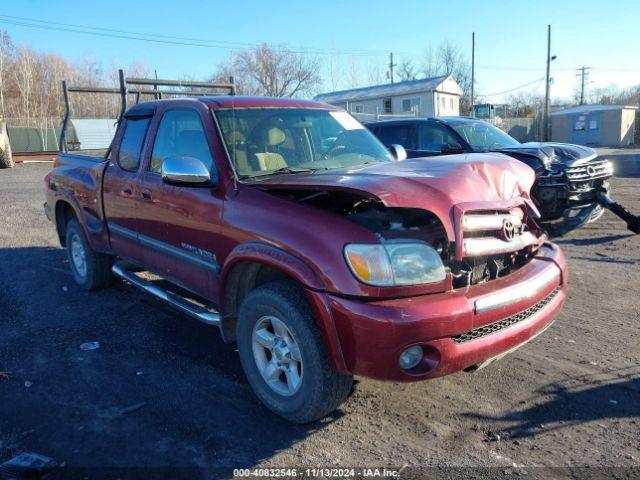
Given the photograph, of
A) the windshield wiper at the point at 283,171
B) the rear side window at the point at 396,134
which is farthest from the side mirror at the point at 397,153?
Result: the rear side window at the point at 396,134

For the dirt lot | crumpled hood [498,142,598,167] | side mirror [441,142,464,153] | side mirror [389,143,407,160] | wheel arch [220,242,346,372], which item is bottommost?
the dirt lot

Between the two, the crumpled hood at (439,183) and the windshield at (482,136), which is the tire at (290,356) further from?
the windshield at (482,136)

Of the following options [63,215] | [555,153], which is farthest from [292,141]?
[555,153]

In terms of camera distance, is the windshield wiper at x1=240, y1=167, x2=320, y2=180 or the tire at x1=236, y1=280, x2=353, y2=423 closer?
the tire at x1=236, y1=280, x2=353, y2=423

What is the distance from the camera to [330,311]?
2.78 m

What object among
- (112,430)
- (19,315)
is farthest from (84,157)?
(112,430)

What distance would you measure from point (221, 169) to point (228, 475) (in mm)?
1974

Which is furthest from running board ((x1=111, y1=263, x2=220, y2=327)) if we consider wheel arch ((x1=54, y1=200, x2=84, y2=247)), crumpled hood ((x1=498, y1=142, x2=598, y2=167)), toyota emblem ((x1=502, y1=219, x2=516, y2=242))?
crumpled hood ((x1=498, y1=142, x2=598, y2=167))

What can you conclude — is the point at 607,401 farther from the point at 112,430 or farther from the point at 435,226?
the point at 112,430

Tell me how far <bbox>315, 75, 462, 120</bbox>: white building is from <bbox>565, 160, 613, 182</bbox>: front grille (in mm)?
34881

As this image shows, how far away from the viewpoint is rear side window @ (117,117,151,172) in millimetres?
4711

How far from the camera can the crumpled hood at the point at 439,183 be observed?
113 inches

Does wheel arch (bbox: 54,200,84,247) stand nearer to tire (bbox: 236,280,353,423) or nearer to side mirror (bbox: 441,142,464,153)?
tire (bbox: 236,280,353,423)

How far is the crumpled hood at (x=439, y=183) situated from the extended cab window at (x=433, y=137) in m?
5.97
